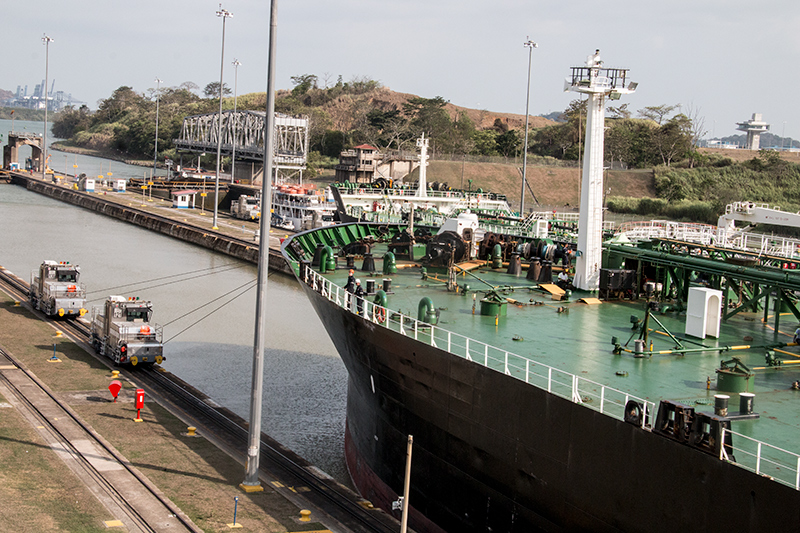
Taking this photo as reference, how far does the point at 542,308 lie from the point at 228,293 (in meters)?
31.3

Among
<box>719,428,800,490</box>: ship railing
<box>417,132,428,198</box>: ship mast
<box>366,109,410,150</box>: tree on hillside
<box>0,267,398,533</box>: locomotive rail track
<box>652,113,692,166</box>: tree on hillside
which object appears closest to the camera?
<box>719,428,800,490</box>: ship railing

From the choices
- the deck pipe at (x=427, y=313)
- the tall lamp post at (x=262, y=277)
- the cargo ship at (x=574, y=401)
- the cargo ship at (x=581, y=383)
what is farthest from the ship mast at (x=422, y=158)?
the tall lamp post at (x=262, y=277)

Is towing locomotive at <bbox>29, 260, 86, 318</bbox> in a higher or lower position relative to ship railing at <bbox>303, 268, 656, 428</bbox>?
lower

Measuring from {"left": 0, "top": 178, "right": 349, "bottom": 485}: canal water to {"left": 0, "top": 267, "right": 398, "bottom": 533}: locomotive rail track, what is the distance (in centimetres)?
202

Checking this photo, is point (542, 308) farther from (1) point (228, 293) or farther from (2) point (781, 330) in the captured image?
(1) point (228, 293)

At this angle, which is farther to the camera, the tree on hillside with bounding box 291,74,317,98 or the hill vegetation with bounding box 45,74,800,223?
the tree on hillside with bounding box 291,74,317,98

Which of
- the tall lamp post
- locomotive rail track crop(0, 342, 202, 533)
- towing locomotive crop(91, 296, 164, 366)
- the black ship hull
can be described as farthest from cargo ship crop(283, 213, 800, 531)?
towing locomotive crop(91, 296, 164, 366)

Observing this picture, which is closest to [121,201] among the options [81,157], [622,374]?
[622,374]

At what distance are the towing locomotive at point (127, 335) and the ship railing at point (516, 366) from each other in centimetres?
A: 1084

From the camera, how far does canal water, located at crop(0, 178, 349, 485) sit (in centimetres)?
2827

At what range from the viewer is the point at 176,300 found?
46062 mm

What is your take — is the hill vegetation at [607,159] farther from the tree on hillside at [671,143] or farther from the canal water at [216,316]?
the canal water at [216,316]

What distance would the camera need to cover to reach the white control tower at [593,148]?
2255 cm

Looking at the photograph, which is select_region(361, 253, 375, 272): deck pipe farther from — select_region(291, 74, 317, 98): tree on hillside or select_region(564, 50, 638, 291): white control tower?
select_region(291, 74, 317, 98): tree on hillside
